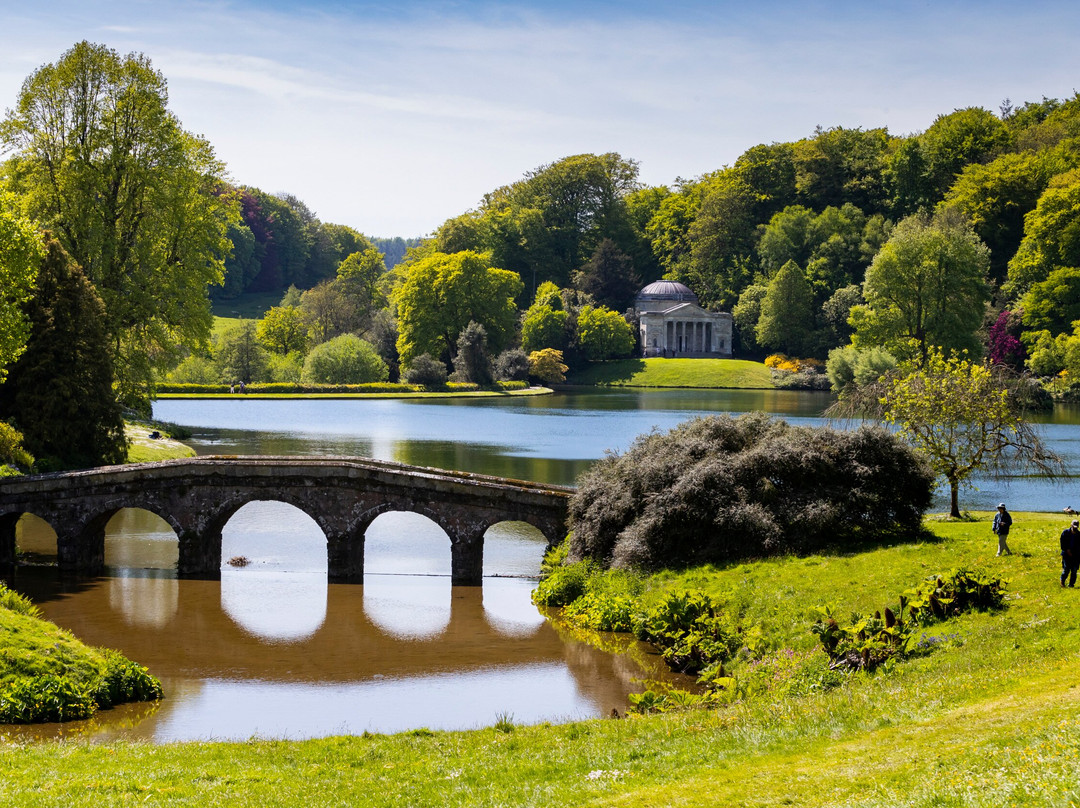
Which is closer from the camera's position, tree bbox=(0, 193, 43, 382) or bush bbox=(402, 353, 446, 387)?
tree bbox=(0, 193, 43, 382)

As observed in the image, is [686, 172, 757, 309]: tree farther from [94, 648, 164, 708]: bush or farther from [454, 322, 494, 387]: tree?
[94, 648, 164, 708]: bush

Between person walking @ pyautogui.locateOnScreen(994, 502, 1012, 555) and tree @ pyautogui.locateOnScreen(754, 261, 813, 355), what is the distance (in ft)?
348

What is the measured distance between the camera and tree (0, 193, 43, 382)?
35.5 m

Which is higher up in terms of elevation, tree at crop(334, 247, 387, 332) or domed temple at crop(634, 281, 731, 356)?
tree at crop(334, 247, 387, 332)

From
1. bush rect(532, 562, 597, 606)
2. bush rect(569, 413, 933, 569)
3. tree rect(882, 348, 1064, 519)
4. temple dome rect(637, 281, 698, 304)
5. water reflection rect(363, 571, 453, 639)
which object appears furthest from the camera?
temple dome rect(637, 281, 698, 304)

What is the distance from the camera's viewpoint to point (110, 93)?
5153cm

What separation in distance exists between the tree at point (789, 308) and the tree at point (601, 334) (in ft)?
56.7

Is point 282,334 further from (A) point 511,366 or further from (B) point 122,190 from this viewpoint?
(B) point 122,190

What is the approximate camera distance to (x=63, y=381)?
4072 cm

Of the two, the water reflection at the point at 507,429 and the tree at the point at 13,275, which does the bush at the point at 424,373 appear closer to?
the water reflection at the point at 507,429

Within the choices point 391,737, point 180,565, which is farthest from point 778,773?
point 180,565

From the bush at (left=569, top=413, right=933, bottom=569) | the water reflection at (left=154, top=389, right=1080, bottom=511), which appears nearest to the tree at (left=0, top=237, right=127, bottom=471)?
the water reflection at (left=154, top=389, right=1080, bottom=511)

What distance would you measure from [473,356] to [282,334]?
67.9ft

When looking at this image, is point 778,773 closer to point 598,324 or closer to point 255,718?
point 255,718
